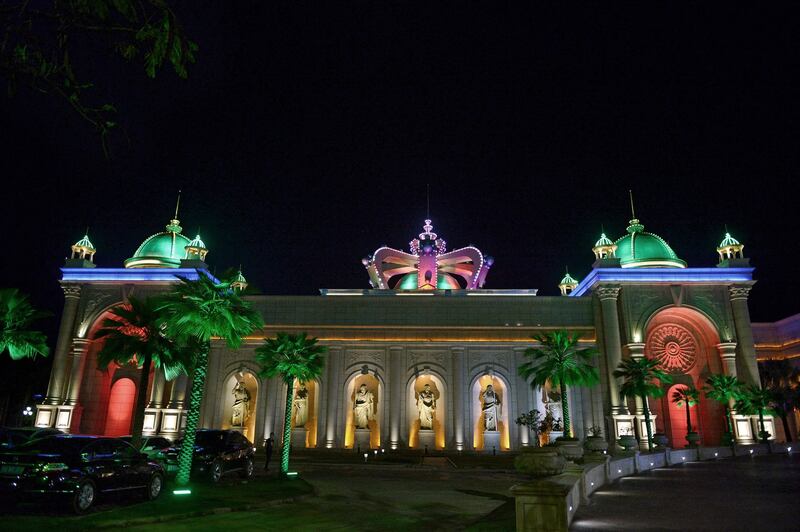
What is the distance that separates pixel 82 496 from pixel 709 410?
47989 millimetres

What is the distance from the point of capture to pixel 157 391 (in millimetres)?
45781

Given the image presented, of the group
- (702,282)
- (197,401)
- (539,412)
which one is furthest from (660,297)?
(197,401)

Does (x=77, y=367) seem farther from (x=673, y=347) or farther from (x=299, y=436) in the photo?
(x=673, y=347)

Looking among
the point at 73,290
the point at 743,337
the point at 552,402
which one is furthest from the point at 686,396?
the point at 73,290

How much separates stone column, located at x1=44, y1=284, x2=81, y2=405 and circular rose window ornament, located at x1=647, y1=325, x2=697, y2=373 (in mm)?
49245

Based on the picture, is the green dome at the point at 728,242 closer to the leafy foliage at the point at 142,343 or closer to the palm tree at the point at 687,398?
the palm tree at the point at 687,398

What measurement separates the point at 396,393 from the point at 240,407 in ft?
43.3

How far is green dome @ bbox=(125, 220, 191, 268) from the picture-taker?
51.4 m

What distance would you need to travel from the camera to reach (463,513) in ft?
50.7

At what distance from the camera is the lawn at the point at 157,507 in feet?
39.2

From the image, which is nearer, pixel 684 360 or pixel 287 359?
pixel 287 359

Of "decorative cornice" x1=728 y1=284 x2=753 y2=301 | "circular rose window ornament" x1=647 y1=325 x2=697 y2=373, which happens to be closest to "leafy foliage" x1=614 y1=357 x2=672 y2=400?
"circular rose window ornament" x1=647 y1=325 x2=697 y2=373

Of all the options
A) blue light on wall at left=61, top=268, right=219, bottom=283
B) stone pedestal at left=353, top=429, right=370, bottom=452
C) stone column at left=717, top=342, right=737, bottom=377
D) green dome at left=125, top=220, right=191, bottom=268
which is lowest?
stone pedestal at left=353, top=429, right=370, bottom=452

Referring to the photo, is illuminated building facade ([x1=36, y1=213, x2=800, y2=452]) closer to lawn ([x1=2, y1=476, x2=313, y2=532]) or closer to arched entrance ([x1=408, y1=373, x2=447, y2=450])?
arched entrance ([x1=408, y1=373, x2=447, y2=450])
